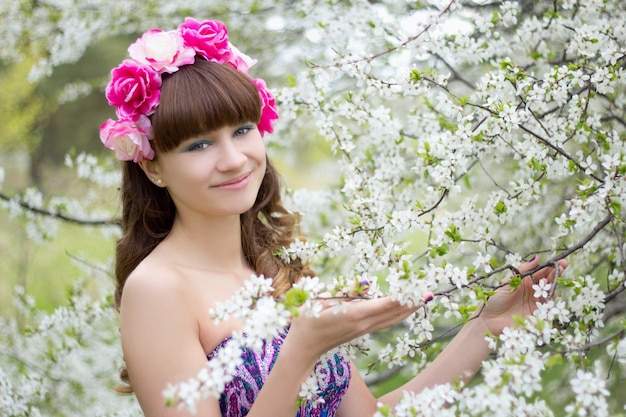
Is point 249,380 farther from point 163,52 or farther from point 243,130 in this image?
point 163,52

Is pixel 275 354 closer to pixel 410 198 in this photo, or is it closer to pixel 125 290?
pixel 125 290

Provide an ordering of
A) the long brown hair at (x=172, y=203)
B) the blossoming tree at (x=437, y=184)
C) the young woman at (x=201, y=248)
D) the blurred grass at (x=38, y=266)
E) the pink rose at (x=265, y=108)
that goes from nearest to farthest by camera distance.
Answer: the blossoming tree at (x=437, y=184) → the young woman at (x=201, y=248) → the long brown hair at (x=172, y=203) → the pink rose at (x=265, y=108) → the blurred grass at (x=38, y=266)

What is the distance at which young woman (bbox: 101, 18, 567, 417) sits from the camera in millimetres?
1675

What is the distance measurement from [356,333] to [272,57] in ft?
11.2

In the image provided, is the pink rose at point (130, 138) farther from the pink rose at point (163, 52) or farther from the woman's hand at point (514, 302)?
the woman's hand at point (514, 302)

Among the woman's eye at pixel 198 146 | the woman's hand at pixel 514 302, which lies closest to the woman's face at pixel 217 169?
the woman's eye at pixel 198 146

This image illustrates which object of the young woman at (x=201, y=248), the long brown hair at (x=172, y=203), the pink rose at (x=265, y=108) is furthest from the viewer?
the pink rose at (x=265, y=108)

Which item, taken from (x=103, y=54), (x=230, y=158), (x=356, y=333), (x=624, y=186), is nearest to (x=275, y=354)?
(x=356, y=333)

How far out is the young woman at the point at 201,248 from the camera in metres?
1.67

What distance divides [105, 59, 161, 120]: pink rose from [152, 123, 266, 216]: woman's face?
0.44ft

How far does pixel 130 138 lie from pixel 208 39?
1.21 feet

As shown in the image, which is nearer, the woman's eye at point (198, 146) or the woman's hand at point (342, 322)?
the woman's hand at point (342, 322)

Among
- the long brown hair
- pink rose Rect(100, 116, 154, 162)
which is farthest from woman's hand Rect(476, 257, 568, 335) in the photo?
pink rose Rect(100, 116, 154, 162)

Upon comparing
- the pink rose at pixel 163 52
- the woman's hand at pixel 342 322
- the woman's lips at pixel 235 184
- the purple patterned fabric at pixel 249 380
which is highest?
the pink rose at pixel 163 52
